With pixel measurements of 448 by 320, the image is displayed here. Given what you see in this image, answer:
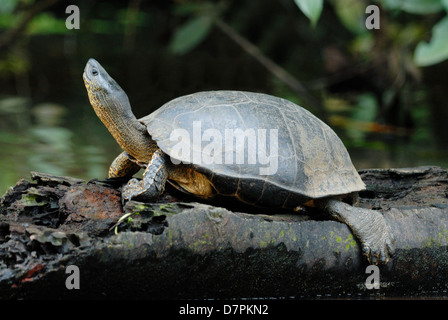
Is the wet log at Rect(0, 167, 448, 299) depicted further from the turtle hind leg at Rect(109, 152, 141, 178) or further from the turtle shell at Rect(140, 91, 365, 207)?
the turtle hind leg at Rect(109, 152, 141, 178)

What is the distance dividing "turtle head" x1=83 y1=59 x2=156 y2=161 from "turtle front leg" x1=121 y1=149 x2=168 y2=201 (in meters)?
0.27

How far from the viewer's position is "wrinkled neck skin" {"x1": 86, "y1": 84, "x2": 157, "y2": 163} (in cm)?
297

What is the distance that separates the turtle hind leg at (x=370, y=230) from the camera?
2.70 metres

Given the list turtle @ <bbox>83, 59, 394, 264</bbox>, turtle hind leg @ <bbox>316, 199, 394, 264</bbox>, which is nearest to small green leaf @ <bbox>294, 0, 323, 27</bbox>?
turtle @ <bbox>83, 59, 394, 264</bbox>

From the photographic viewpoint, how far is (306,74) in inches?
436

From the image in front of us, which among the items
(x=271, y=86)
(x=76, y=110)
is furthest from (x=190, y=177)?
(x=271, y=86)

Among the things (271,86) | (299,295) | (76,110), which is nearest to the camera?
(299,295)

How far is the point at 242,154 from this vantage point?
2773mm

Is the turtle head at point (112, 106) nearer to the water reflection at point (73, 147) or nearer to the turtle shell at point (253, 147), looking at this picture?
the turtle shell at point (253, 147)

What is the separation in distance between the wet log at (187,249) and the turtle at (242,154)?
0.11 meters

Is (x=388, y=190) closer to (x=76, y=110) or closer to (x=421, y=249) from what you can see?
(x=421, y=249)

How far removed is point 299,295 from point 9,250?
4.47 ft

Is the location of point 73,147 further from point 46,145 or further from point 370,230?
point 370,230

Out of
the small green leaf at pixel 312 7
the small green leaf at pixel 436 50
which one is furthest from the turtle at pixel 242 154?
the small green leaf at pixel 436 50
